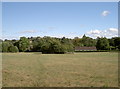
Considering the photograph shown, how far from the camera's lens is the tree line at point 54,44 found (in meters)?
86.0

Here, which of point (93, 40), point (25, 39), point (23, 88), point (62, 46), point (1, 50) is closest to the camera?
point (23, 88)

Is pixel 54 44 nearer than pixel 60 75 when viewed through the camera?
No

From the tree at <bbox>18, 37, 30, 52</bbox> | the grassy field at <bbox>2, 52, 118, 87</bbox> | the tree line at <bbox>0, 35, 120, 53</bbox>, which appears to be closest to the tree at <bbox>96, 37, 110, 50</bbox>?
the tree line at <bbox>0, 35, 120, 53</bbox>

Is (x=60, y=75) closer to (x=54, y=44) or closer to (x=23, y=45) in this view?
(x=54, y=44)

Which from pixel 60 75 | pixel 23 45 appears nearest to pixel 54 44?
pixel 23 45

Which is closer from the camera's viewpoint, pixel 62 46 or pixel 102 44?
pixel 62 46

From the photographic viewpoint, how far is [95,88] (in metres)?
10.8

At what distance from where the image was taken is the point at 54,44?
86688 mm

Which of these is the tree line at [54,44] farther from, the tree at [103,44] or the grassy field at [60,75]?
the grassy field at [60,75]

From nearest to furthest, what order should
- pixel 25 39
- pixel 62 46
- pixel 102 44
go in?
pixel 62 46, pixel 102 44, pixel 25 39

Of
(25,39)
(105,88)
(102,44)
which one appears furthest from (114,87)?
(25,39)

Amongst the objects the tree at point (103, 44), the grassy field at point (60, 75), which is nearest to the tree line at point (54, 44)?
the tree at point (103, 44)

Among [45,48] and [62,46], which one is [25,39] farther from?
[62,46]

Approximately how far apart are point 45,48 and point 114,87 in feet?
256
